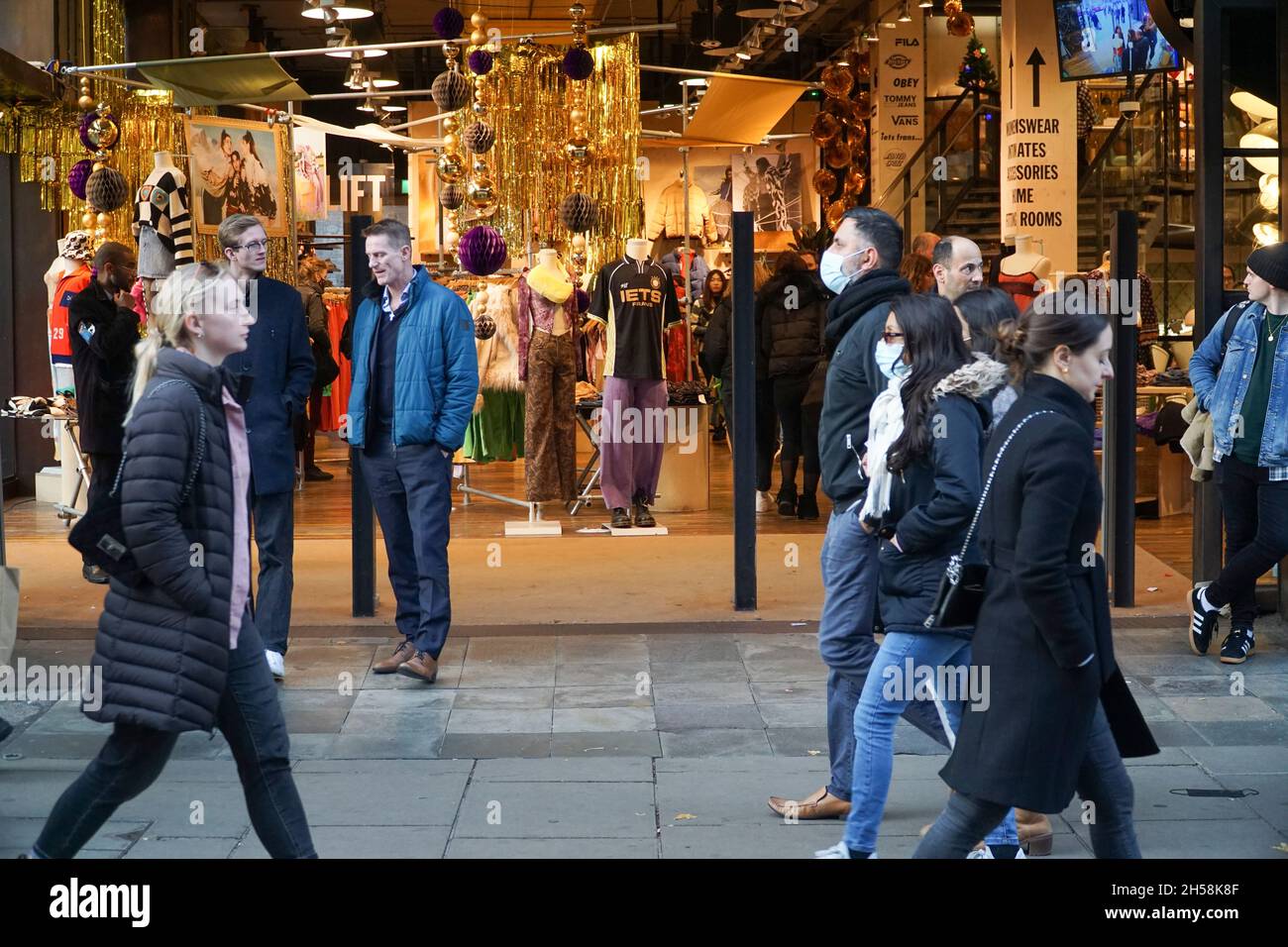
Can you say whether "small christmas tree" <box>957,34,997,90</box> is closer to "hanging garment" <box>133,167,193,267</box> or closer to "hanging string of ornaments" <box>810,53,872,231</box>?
"hanging string of ornaments" <box>810,53,872,231</box>

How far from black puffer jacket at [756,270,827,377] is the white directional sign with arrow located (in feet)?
6.64

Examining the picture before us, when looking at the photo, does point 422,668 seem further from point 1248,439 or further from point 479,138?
point 479,138

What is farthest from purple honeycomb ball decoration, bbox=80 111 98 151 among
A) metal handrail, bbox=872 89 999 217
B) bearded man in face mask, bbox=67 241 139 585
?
metal handrail, bbox=872 89 999 217

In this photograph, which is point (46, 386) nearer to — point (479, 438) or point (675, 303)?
point (479, 438)

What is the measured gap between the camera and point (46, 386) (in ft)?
43.8

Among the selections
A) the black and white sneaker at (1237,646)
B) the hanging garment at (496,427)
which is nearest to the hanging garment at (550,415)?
the hanging garment at (496,427)

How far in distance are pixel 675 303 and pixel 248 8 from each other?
33.9ft

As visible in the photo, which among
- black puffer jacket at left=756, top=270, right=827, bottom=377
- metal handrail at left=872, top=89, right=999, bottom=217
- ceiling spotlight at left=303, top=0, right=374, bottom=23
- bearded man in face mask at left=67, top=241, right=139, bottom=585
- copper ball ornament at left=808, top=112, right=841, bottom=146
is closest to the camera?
bearded man in face mask at left=67, top=241, right=139, bottom=585

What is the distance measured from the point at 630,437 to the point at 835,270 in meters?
6.23

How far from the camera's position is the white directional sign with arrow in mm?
13000

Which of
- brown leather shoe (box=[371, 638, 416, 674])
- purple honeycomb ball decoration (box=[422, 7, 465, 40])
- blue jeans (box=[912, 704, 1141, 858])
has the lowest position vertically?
brown leather shoe (box=[371, 638, 416, 674])

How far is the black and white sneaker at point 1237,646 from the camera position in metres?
7.09

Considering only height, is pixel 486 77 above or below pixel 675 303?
above

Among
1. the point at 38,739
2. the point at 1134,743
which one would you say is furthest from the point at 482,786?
the point at 1134,743
